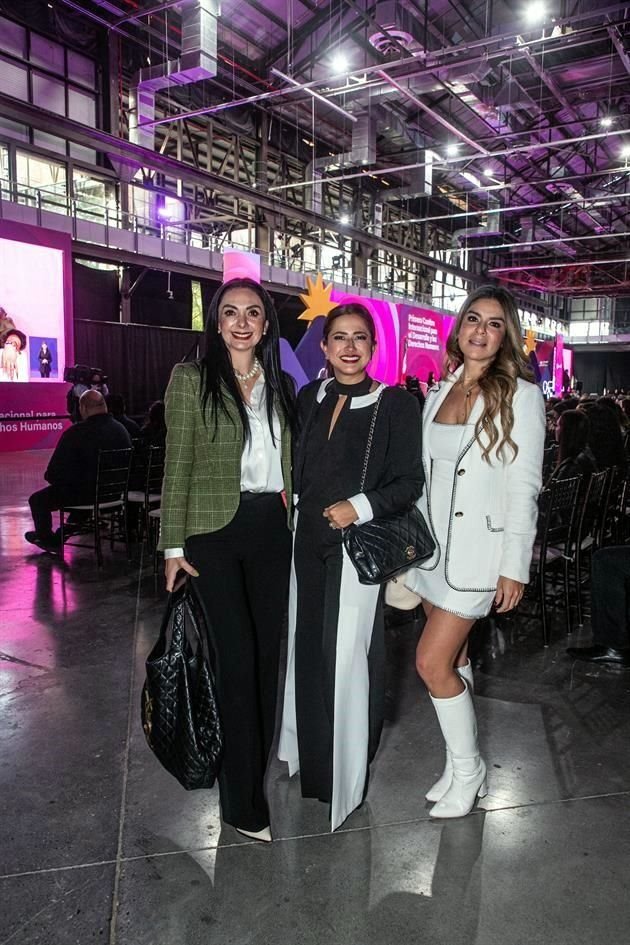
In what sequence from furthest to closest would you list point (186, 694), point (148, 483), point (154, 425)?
point (154, 425) → point (148, 483) → point (186, 694)

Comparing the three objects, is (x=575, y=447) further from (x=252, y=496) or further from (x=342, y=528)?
(x=252, y=496)

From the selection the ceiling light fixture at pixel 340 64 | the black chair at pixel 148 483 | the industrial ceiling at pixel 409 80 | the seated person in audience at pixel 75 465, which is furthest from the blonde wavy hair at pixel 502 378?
the ceiling light fixture at pixel 340 64

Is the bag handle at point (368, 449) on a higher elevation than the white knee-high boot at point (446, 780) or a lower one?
higher

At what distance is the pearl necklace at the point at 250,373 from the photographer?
80.4 inches

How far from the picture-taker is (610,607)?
3367 mm

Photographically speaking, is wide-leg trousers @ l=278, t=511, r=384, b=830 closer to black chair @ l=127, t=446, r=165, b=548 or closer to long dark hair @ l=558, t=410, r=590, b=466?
long dark hair @ l=558, t=410, r=590, b=466

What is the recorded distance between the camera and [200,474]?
6.32 ft

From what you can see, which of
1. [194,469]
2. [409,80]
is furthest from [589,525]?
[409,80]

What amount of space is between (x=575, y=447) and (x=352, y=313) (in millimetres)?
2633

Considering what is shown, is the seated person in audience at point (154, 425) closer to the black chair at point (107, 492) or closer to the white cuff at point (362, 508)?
Answer: the black chair at point (107, 492)

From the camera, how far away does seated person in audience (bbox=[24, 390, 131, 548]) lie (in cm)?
530

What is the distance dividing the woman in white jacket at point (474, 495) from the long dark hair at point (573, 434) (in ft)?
7.68

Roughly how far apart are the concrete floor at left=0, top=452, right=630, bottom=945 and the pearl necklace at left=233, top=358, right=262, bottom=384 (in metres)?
1.33

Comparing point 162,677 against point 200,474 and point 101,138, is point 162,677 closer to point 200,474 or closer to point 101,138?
point 200,474
